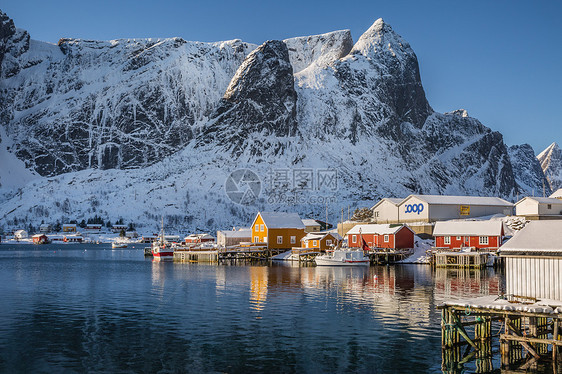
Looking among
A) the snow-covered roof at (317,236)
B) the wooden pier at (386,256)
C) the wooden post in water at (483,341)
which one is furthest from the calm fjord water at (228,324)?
the snow-covered roof at (317,236)

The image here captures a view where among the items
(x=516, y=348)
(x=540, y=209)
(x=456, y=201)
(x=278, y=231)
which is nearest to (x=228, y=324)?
(x=516, y=348)

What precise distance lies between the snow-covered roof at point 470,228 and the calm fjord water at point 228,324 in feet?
67.8

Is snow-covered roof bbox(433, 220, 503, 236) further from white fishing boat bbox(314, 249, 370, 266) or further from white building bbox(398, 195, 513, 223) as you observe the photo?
white building bbox(398, 195, 513, 223)

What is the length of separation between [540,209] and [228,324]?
75.2 meters

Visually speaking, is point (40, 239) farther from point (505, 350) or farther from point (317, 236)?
point (505, 350)

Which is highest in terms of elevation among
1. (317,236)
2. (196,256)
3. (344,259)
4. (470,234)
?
(470,234)

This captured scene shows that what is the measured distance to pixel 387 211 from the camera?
114 metres

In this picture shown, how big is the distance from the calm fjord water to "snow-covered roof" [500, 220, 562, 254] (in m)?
6.18

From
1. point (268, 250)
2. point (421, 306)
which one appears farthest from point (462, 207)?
point (421, 306)

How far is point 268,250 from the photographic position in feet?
322

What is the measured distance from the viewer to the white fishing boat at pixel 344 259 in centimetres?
7989

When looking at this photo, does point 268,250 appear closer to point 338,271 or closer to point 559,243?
point 338,271

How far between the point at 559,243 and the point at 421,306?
612 inches

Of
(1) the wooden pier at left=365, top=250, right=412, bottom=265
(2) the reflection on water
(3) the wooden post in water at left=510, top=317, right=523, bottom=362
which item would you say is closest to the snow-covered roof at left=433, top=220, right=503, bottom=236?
(1) the wooden pier at left=365, top=250, right=412, bottom=265
